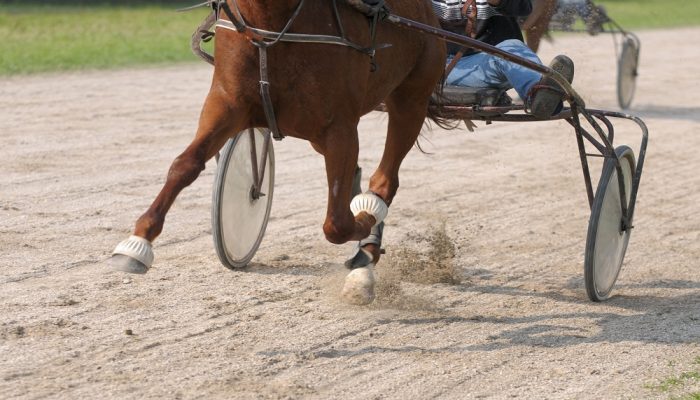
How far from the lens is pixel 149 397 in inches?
140

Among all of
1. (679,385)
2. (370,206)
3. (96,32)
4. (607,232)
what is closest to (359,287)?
(370,206)

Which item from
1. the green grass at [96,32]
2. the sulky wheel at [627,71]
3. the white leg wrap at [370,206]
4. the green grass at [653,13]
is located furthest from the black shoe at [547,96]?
the green grass at [653,13]

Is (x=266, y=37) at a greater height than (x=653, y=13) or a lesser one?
greater

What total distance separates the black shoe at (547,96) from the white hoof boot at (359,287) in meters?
0.97

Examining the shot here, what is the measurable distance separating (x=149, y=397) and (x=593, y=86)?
10.9 metres

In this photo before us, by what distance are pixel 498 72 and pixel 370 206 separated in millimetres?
1023

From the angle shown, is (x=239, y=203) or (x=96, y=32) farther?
(x=96, y=32)

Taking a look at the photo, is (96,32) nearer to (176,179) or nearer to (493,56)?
(493,56)

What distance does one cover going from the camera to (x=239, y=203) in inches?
209

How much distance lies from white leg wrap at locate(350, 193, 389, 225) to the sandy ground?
0.39 metres

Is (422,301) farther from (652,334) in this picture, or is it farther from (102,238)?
(102,238)

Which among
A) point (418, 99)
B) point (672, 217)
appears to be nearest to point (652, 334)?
point (418, 99)

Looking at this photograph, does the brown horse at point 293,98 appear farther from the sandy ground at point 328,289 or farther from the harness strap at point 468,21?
the harness strap at point 468,21

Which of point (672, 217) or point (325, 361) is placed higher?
point (325, 361)
